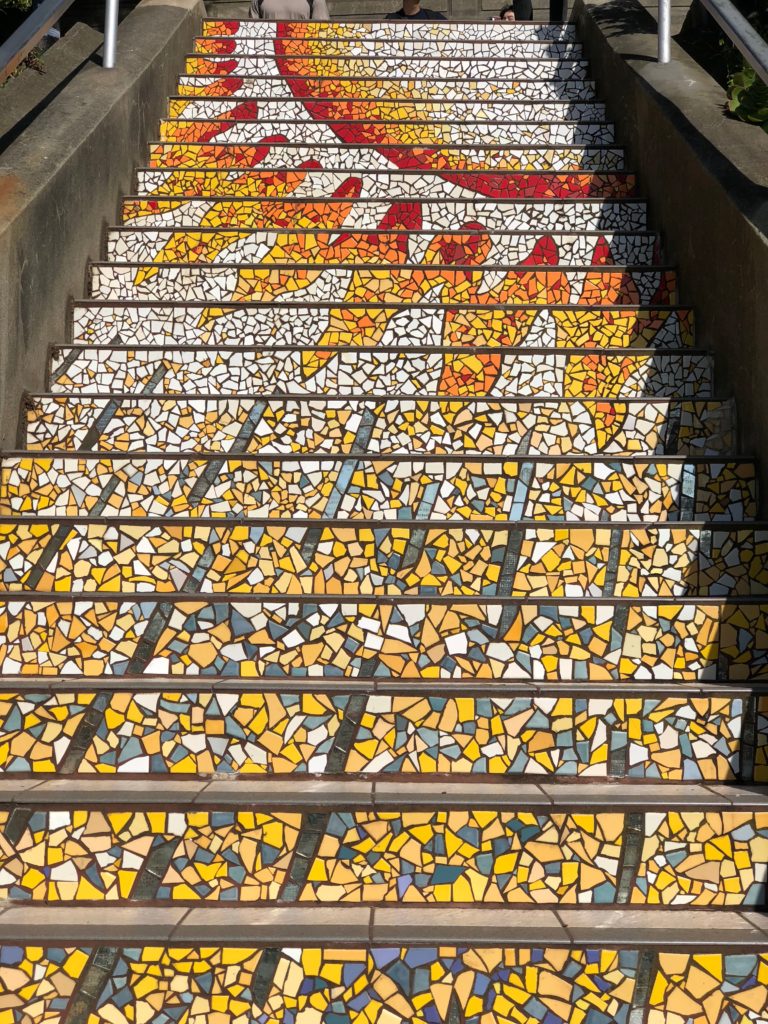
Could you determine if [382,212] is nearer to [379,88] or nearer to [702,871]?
[379,88]

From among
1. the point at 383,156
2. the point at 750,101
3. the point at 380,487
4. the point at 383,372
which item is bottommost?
the point at 380,487

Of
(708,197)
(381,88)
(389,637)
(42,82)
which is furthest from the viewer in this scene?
(381,88)

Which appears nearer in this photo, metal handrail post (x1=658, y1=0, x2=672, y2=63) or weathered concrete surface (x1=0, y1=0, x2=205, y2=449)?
weathered concrete surface (x1=0, y1=0, x2=205, y2=449)

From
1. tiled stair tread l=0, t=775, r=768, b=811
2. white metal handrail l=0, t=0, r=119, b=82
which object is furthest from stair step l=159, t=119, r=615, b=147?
tiled stair tread l=0, t=775, r=768, b=811

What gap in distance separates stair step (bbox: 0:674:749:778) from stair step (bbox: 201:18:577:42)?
477 centimetres

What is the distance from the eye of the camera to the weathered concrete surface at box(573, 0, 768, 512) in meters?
3.50

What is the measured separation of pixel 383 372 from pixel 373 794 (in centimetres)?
172

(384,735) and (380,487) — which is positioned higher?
(380,487)

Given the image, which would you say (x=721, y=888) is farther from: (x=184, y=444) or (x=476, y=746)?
(x=184, y=444)

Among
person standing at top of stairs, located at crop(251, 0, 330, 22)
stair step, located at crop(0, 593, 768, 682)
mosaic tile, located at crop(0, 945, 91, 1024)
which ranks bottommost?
mosaic tile, located at crop(0, 945, 91, 1024)

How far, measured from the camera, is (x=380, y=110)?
5.75 meters

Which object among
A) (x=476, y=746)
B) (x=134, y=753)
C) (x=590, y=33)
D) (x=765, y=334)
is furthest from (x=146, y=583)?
(x=590, y=33)

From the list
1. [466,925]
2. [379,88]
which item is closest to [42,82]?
[379,88]

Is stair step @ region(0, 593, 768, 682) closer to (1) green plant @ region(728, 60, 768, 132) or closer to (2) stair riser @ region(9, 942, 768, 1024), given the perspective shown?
(2) stair riser @ region(9, 942, 768, 1024)
